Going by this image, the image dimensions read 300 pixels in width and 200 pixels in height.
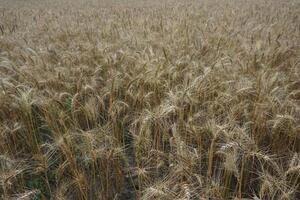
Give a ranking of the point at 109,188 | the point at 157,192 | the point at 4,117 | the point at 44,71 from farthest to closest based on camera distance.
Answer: the point at 44,71
the point at 4,117
the point at 109,188
the point at 157,192

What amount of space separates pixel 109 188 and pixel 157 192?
2.44 feet

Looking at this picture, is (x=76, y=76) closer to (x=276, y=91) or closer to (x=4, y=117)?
(x=4, y=117)

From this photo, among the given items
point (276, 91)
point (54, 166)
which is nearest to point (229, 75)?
point (276, 91)

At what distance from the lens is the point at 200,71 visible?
329 cm

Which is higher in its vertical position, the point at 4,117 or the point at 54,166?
the point at 4,117

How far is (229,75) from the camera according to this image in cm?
296

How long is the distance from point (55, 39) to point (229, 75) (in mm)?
3557

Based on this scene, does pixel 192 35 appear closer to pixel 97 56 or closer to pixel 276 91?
pixel 97 56

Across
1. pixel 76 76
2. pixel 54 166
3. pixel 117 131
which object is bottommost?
pixel 54 166

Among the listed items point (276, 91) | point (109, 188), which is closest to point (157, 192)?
point (109, 188)

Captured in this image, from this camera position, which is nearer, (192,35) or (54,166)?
(54,166)

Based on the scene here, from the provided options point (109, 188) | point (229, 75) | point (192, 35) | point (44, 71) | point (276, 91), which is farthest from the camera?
point (192, 35)

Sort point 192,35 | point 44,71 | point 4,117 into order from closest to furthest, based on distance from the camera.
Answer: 1. point 4,117
2. point 44,71
3. point 192,35

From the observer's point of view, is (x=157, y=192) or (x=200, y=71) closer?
(x=157, y=192)
